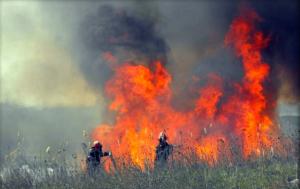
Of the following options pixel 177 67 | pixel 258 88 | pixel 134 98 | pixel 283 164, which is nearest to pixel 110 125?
pixel 134 98

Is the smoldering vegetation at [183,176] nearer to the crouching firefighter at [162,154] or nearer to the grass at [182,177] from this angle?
the grass at [182,177]

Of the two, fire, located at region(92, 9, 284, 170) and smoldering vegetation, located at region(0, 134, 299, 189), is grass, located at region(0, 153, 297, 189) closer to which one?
smoldering vegetation, located at region(0, 134, 299, 189)

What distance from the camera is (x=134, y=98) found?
22.5 metres

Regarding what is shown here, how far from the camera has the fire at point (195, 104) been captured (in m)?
22.0

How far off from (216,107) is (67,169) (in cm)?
976

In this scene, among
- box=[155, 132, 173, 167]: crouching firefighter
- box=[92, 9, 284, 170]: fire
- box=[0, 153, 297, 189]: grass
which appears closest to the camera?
box=[0, 153, 297, 189]: grass

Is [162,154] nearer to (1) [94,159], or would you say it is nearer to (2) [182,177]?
(2) [182,177]

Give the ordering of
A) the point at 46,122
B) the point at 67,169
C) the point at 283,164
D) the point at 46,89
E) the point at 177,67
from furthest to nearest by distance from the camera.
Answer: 1. the point at 46,122
2. the point at 46,89
3. the point at 177,67
4. the point at 67,169
5. the point at 283,164

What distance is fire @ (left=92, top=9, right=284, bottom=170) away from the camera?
22.0 meters

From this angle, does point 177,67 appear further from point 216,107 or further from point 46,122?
point 46,122

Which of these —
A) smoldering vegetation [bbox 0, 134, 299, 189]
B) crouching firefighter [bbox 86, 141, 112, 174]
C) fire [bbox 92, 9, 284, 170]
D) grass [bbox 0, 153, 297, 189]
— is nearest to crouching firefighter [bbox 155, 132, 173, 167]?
smoldering vegetation [bbox 0, 134, 299, 189]

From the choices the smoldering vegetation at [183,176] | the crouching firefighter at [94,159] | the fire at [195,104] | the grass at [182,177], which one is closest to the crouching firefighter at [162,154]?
the smoldering vegetation at [183,176]

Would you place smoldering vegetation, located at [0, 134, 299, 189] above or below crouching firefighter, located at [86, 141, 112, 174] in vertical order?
below

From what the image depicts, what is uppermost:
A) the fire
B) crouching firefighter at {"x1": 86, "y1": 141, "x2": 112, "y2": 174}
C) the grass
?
the fire
